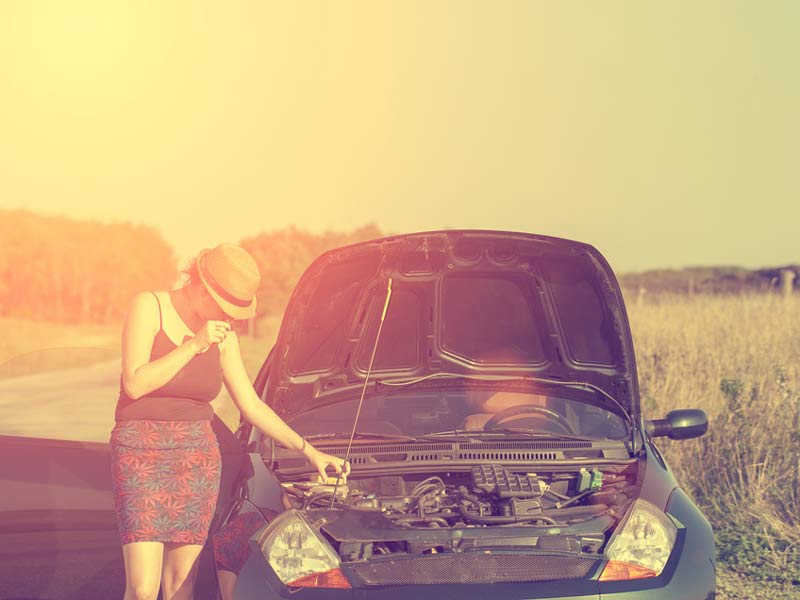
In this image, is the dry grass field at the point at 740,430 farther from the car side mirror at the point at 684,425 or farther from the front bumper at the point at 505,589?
the car side mirror at the point at 684,425

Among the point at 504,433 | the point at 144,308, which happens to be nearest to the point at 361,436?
the point at 504,433

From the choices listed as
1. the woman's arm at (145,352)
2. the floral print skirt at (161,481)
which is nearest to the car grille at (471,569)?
the floral print skirt at (161,481)

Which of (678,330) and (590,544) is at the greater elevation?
(590,544)

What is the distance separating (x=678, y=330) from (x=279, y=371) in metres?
8.45

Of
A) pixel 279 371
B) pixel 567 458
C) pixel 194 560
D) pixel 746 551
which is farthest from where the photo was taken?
pixel 746 551

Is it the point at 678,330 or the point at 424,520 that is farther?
the point at 678,330

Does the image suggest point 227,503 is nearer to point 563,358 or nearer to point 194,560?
point 194,560

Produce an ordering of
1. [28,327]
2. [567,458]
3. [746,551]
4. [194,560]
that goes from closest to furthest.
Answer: [194,560] < [567,458] < [746,551] < [28,327]

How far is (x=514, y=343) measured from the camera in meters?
5.53

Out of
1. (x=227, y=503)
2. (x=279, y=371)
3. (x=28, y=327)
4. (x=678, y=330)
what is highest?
(x=279, y=371)

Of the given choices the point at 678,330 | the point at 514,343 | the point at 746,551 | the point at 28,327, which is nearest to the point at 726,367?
the point at 678,330

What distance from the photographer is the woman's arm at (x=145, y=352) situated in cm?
382

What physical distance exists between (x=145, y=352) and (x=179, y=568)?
0.93 m

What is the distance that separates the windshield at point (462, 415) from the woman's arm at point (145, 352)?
1.27 metres
